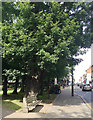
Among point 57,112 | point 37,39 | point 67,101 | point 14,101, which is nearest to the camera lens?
point 57,112

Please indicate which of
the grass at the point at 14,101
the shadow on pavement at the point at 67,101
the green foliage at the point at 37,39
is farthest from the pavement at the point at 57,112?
the green foliage at the point at 37,39

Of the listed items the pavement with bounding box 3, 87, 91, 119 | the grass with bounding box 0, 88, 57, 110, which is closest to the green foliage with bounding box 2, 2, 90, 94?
the grass with bounding box 0, 88, 57, 110

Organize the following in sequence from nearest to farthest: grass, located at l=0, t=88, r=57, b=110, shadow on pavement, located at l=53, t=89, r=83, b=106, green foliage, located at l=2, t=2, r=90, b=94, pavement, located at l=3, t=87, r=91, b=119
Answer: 1. pavement, located at l=3, t=87, r=91, b=119
2. grass, located at l=0, t=88, r=57, b=110
3. green foliage, located at l=2, t=2, r=90, b=94
4. shadow on pavement, located at l=53, t=89, r=83, b=106

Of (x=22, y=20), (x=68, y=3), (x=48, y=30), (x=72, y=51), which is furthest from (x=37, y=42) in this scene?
(x=68, y=3)

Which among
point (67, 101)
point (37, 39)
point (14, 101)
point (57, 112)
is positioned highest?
point (37, 39)

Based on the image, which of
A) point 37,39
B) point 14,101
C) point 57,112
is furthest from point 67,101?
point 37,39

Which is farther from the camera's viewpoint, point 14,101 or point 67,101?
point 67,101

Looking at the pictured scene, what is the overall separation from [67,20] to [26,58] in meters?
4.63

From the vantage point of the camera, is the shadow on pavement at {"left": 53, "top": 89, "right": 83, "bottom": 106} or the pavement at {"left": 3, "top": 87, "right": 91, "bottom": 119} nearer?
the pavement at {"left": 3, "top": 87, "right": 91, "bottom": 119}

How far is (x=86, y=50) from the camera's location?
15.6m

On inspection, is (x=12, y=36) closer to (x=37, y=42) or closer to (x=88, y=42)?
(x=37, y=42)

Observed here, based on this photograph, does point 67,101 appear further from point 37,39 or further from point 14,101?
point 37,39

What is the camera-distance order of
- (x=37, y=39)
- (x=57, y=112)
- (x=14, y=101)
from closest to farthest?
(x=57, y=112) → (x=37, y=39) → (x=14, y=101)

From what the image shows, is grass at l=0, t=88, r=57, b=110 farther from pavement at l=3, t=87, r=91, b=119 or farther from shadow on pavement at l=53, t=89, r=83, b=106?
pavement at l=3, t=87, r=91, b=119
